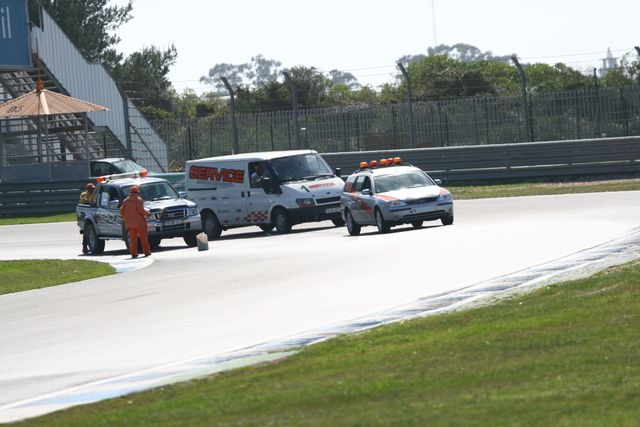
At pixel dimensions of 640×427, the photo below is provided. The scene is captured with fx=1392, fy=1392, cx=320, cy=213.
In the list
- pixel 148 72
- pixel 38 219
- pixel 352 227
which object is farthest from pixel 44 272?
pixel 148 72

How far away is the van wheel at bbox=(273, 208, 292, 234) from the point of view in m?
31.0

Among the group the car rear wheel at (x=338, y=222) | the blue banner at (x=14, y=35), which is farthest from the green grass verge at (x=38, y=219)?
the car rear wheel at (x=338, y=222)

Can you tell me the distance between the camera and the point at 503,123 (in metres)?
40.5

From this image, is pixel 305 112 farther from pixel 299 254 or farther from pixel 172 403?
pixel 172 403

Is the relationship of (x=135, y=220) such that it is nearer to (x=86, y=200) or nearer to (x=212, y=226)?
(x=86, y=200)

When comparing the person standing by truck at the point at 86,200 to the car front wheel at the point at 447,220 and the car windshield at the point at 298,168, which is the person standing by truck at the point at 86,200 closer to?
the car windshield at the point at 298,168

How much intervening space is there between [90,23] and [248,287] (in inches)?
2491

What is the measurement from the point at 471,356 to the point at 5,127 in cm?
3936

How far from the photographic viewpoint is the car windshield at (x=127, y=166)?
41.7 meters

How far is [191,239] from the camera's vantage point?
30.1 metres

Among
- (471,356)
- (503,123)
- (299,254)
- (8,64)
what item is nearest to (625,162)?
(503,123)

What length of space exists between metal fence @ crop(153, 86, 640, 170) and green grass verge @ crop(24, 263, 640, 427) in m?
26.8

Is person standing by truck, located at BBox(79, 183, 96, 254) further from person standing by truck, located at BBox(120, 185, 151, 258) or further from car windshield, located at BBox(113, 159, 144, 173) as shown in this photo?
car windshield, located at BBox(113, 159, 144, 173)

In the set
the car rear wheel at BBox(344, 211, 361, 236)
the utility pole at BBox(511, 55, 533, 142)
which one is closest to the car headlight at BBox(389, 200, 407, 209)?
the car rear wheel at BBox(344, 211, 361, 236)
